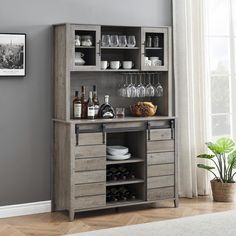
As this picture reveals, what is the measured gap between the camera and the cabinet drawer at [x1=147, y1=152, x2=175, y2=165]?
530 centimetres

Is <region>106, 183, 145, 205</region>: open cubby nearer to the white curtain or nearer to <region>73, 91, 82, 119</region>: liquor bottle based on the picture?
the white curtain

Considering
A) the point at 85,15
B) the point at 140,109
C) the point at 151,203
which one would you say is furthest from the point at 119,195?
the point at 85,15

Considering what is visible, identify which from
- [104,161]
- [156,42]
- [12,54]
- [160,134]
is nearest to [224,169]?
[160,134]

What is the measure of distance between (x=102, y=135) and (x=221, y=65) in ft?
6.64

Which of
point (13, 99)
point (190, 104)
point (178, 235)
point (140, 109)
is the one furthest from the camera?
point (190, 104)

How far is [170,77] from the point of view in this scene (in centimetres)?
557

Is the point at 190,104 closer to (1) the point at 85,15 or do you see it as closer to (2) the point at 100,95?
(2) the point at 100,95

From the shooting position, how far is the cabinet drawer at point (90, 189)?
16.3ft

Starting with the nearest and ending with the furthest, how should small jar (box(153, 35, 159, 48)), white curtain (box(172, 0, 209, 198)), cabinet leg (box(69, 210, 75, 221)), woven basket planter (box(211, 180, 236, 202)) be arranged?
1. cabinet leg (box(69, 210, 75, 221))
2. small jar (box(153, 35, 159, 48))
3. woven basket planter (box(211, 180, 236, 202))
4. white curtain (box(172, 0, 209, 198))

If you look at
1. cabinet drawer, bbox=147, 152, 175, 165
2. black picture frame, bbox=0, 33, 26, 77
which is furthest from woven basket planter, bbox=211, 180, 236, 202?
black picture frame, bbox=0, 33, 26, 77

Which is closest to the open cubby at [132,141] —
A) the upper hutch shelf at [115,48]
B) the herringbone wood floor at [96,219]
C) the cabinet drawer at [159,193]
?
the cabinet drawer at [159,193]

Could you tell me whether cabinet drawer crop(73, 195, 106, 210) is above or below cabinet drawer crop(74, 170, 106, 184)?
below

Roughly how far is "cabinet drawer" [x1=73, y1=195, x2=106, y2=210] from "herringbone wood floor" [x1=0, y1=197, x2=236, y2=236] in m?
0.12

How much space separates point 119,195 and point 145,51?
5.03 ft
